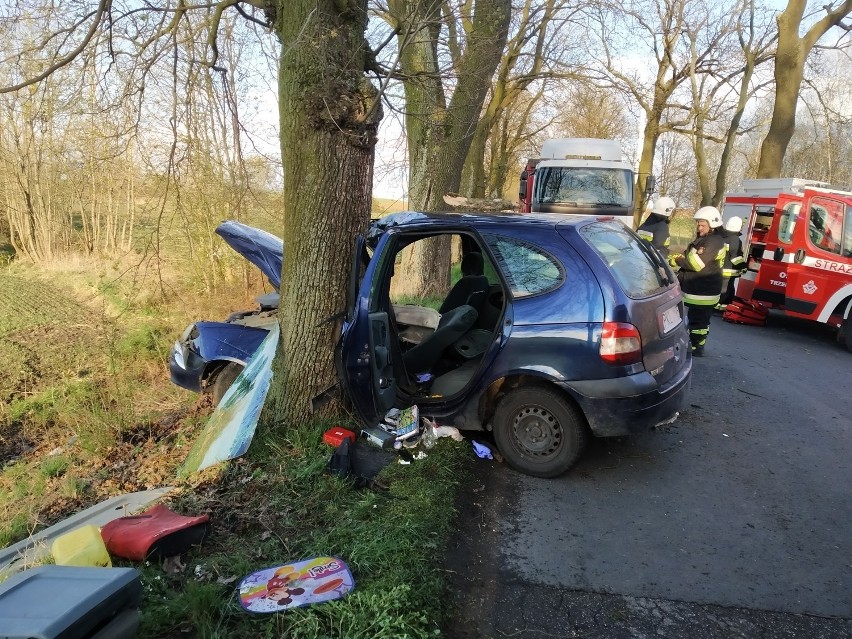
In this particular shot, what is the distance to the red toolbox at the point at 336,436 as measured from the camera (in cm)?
423

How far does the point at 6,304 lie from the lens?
13.1 m

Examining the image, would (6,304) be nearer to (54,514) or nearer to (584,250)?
(54,514)

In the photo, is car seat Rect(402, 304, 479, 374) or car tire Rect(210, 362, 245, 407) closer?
car seat Rect(402, 304, 479, 374)

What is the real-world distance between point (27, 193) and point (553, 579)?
19.6 m

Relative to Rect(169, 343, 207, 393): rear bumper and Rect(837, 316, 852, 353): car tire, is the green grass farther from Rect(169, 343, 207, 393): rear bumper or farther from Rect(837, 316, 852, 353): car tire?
Rect(837, 316, 852, 353): car tire

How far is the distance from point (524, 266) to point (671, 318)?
1.12 meters

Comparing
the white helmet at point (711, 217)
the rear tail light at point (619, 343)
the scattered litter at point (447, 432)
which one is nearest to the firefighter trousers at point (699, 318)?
the white helmet at point (711, 217)

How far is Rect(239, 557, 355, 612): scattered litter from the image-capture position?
2486mm

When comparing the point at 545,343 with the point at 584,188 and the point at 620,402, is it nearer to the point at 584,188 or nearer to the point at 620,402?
the point at 620,402

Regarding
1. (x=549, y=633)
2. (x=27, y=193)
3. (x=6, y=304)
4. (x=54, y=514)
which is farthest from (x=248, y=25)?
(x=27, y=193)

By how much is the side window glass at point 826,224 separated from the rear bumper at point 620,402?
20.0 feet

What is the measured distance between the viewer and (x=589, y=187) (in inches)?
484

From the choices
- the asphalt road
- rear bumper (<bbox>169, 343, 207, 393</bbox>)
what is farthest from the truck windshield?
rear bumper (<bbox>169, 343, 207, 393</bbox>)

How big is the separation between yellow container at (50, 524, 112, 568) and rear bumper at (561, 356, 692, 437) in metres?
2.70
